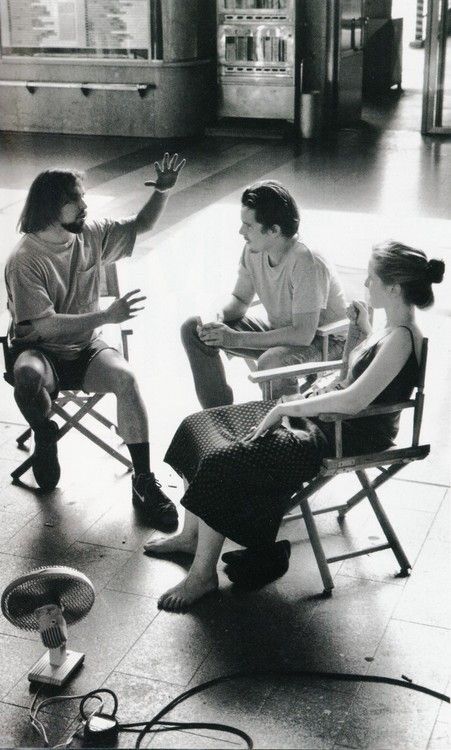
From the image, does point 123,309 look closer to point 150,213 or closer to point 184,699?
point 150,213

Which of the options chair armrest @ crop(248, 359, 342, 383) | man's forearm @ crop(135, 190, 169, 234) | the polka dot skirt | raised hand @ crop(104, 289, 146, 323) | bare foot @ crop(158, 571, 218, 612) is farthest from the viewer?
man's forearm @ crop(135, 190, 169, 234)

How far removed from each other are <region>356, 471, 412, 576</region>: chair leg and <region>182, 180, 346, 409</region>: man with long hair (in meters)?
0.62

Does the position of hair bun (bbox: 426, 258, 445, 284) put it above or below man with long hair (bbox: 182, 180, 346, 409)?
above

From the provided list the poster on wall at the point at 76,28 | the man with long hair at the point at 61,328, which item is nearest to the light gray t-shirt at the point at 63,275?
the man with long hair at the point at 61,328

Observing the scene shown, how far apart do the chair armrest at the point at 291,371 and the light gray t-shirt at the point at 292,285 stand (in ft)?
1.12

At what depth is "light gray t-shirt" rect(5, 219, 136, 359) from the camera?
4070mm

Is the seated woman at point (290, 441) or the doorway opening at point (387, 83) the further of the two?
the doorway opening at point (387, 83)

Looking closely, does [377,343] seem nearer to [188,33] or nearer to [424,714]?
[424,714]

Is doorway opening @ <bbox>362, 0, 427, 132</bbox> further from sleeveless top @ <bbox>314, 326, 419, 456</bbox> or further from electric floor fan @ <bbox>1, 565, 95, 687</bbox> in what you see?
electric floor fan @ <bbox>1, 565, 95, 687</bbox>

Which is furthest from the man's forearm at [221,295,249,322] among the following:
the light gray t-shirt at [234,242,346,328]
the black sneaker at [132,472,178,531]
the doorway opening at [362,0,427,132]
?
the doorway opening at [362,0,427,132]

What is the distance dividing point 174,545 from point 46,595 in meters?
0.83

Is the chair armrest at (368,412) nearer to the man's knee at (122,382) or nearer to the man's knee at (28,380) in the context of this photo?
the man's knee at (122,382)

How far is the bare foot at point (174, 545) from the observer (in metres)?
3.74

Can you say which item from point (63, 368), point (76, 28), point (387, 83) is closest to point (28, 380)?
point (63, 368)
